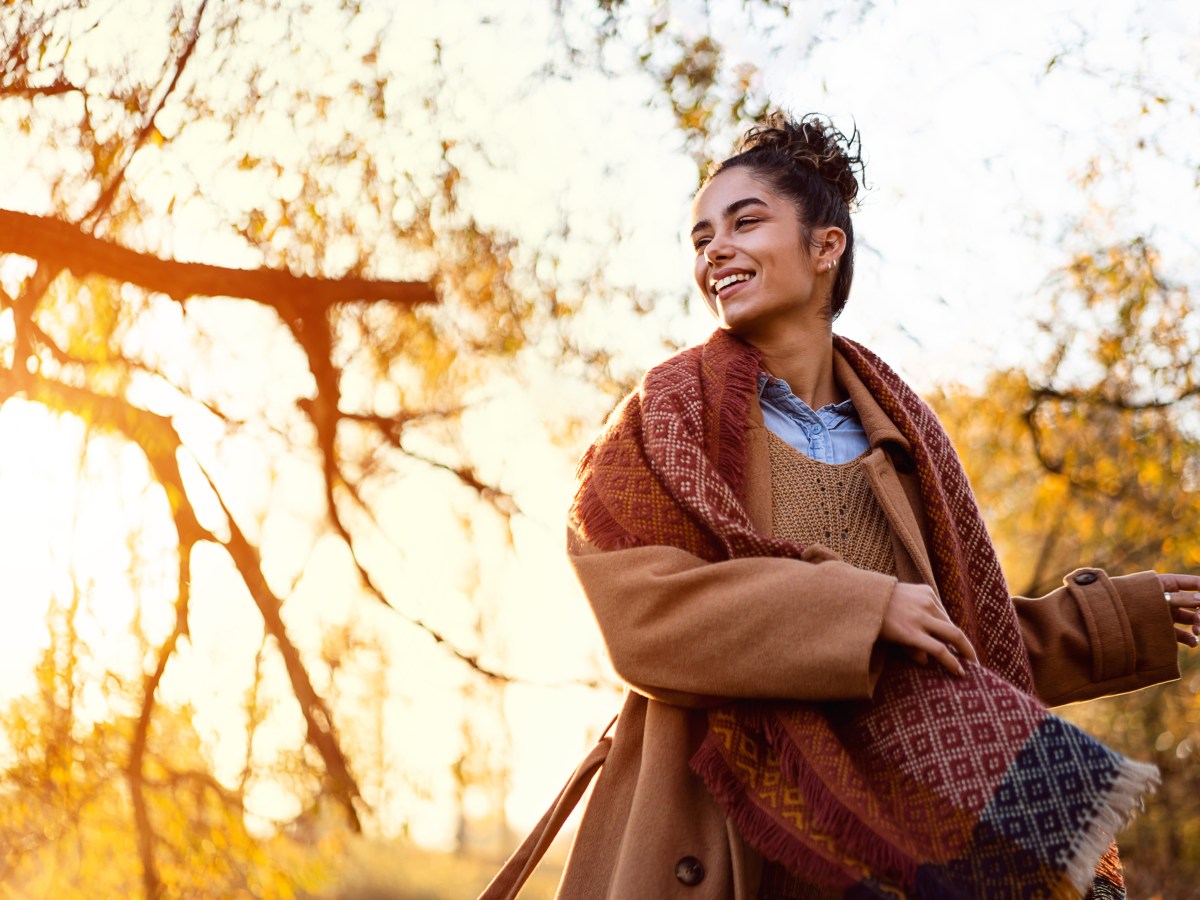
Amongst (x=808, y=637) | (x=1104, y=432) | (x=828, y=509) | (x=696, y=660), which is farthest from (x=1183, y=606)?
(x=1104, y=432)

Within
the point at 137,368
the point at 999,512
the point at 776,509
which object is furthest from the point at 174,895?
the point at 999,512

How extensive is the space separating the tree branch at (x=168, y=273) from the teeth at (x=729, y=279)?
7.49 ft

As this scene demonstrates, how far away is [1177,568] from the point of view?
22.6 ft

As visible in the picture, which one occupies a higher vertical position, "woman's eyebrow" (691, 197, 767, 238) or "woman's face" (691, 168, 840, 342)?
"woman's eyebrow" (691, 197, 767, 238)

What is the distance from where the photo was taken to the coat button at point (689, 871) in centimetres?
175

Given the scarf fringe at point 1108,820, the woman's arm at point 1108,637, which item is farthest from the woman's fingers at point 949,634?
the woman's arm at point 1108,637

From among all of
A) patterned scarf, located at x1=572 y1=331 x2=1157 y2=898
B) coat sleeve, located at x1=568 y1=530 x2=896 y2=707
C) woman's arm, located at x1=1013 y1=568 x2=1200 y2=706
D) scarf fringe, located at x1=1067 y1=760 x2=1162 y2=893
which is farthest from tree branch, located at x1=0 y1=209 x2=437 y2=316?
scarf fringe, located at x1=1067 y1=760 x2=1162 y2=893

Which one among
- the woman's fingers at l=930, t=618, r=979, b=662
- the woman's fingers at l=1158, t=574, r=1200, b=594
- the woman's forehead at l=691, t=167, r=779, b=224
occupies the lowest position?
the woman's fingers at l=930, t=618, r=979, b=662

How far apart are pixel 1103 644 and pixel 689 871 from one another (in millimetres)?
1021

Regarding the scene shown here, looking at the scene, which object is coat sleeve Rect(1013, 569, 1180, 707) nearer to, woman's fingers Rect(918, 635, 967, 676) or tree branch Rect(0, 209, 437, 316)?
woman's fingers Rect(918, 635, 967, 676)

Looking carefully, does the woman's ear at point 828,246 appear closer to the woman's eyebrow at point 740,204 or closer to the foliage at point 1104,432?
the woman's eyebrow at point 740,204

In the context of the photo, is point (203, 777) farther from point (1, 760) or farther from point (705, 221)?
point (705, 221)

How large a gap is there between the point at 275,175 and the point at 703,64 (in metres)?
1.86

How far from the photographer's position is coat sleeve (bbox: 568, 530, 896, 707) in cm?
165
